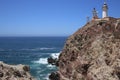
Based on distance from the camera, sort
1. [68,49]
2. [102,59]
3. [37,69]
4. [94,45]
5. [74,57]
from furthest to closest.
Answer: [37,69]
[68,49]
[74,57]
[94,45]
[102,59]

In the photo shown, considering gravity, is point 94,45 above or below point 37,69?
above

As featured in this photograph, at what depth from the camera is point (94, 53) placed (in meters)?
31.9

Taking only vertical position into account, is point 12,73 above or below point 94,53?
below

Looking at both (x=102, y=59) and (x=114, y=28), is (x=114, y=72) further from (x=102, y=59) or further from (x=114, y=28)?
(x=114, y=28)

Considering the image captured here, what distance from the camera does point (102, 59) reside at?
30.1 meters

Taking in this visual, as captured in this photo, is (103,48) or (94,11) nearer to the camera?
(103,48)

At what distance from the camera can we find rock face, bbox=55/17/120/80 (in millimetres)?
28969

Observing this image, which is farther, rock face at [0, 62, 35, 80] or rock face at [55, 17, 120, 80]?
rock face at [0, 62, 35, 80]

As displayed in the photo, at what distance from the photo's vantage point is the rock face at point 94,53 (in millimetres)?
28969

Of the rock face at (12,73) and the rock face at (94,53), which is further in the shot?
the rock face at (12,73)

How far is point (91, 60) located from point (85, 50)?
2.51 metres

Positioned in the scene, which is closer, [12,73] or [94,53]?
[94,53]

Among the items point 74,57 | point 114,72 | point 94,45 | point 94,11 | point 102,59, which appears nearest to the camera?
point 114,72

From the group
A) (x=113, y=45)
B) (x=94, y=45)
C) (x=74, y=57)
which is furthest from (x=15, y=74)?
(x=113, y=45)
